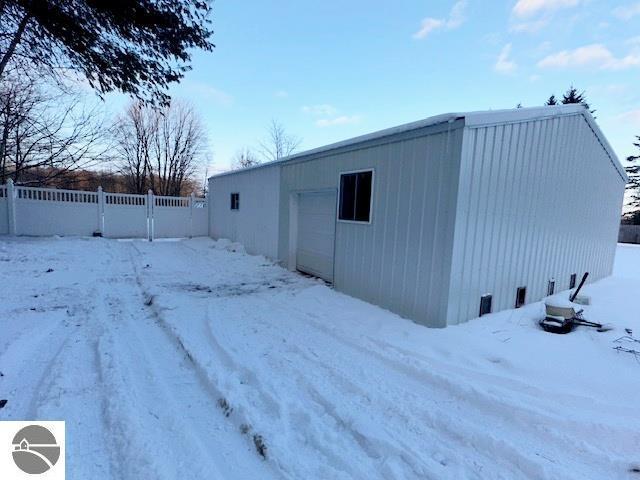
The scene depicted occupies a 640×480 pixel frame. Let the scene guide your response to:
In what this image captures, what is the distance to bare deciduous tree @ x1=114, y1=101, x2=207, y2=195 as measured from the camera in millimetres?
23441

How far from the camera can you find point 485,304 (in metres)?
4.84

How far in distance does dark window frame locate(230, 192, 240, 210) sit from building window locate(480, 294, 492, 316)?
30.8 ft

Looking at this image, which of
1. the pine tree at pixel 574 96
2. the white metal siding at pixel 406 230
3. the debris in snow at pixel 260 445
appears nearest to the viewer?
the debris in snow at pixel 260 445

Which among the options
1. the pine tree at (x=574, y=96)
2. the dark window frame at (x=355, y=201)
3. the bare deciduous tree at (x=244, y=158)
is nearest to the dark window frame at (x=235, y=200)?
the dark window frame at (x=355, y=201)

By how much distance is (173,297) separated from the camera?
5.50m

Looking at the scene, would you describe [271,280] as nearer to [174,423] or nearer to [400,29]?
A: [174,423]

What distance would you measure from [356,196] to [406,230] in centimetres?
147

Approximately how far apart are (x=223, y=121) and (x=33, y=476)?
1794 centimetres

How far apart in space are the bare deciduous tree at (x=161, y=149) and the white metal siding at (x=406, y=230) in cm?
2311

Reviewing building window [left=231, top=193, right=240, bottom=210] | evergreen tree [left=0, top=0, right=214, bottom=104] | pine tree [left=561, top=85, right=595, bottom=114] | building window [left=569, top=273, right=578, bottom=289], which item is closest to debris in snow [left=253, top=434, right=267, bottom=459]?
evergreen tree [left=0, top=0, right=214, bottom=104]

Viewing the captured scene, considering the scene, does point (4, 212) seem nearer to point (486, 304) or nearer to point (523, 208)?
point (486, 304)

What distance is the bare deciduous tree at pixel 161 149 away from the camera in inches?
923

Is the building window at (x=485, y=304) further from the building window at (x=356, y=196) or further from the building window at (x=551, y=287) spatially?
the building window at (x=551, y=287)

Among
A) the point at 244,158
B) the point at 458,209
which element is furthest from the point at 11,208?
the point at 244,158
